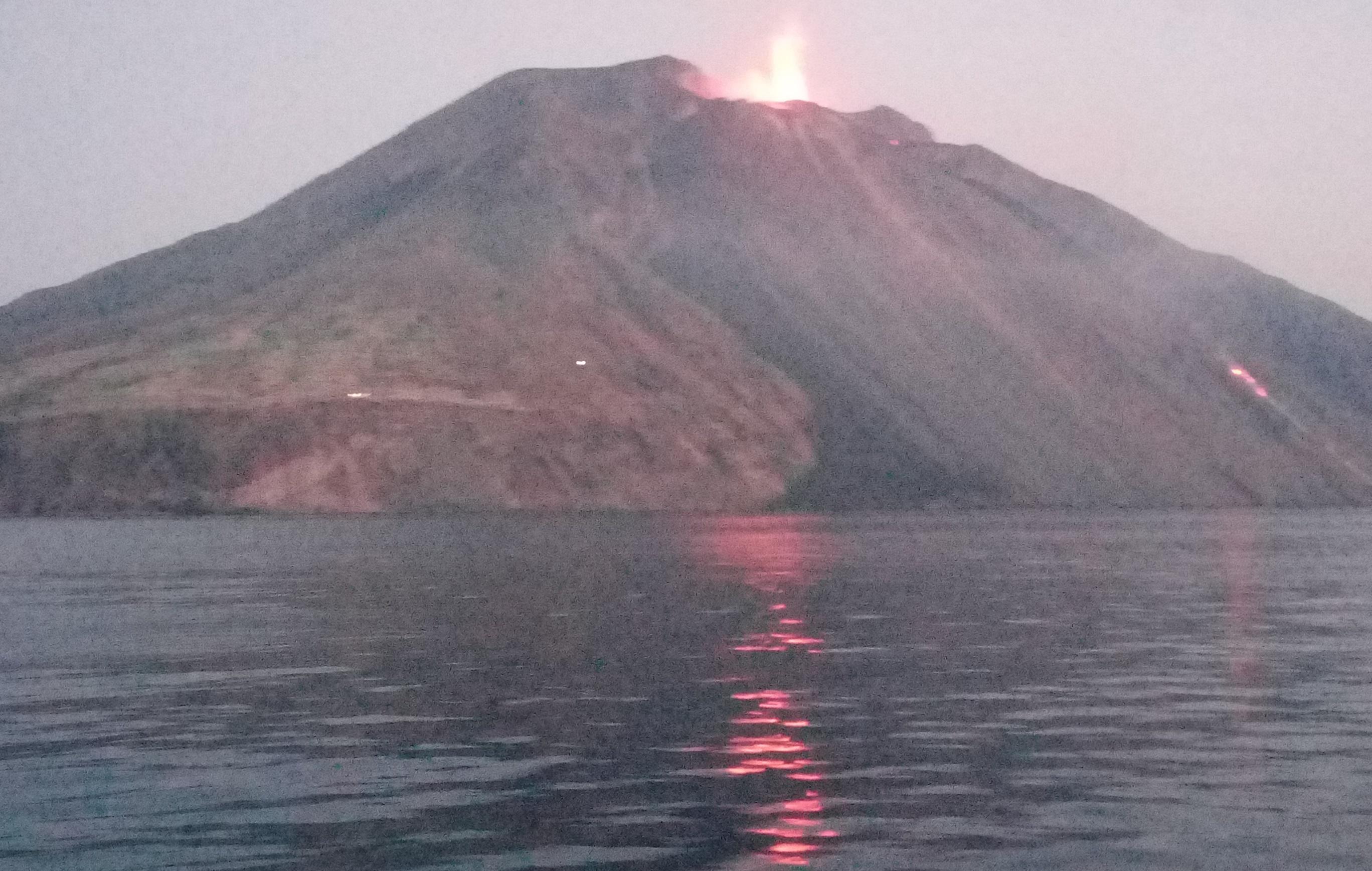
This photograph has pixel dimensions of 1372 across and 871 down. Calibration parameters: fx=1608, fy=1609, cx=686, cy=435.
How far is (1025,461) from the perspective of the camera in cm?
17738

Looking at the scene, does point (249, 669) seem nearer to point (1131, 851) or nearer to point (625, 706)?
point (625, 706)

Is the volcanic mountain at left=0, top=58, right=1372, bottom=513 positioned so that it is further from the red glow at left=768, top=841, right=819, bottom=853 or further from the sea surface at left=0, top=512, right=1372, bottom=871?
the red glow at left=768, top=841, right=819, bottom=853

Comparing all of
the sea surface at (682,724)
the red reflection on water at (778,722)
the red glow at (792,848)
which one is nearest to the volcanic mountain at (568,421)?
the red reflection on water at (778,722)

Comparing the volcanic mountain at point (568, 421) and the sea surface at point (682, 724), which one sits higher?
the volcanic mountain at point (568, 421)

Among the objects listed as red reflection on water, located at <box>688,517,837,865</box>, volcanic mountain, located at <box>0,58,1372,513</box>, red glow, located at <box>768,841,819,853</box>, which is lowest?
red glow, located at <box>768,841,819,853</box>

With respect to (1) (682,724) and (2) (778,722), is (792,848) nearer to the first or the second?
(1) (682,724)

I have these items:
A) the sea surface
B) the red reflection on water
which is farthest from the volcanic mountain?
the sea surface

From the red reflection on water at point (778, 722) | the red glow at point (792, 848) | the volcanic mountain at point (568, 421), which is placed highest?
the volcanic mountain at point (568, 421)

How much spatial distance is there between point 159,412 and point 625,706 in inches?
5530

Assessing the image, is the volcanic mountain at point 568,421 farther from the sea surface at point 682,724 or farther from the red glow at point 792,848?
the red glow at point 792,848

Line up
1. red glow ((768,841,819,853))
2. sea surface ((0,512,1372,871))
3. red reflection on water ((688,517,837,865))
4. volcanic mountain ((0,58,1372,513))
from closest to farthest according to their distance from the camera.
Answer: red glow ((768,841,819,853)) < sea surface ((0,512,1372,871)) < red reflection on water ((688,517,837,865)) < volcanic mountain ((0,58,1372,513))

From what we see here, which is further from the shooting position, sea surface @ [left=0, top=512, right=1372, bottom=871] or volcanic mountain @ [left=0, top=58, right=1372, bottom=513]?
volcanic mountain @ [left=0, top=58, right=1372, bottom=513]

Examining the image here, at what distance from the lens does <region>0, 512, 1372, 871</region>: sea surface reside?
18.7 m

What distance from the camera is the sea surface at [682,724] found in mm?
18656
